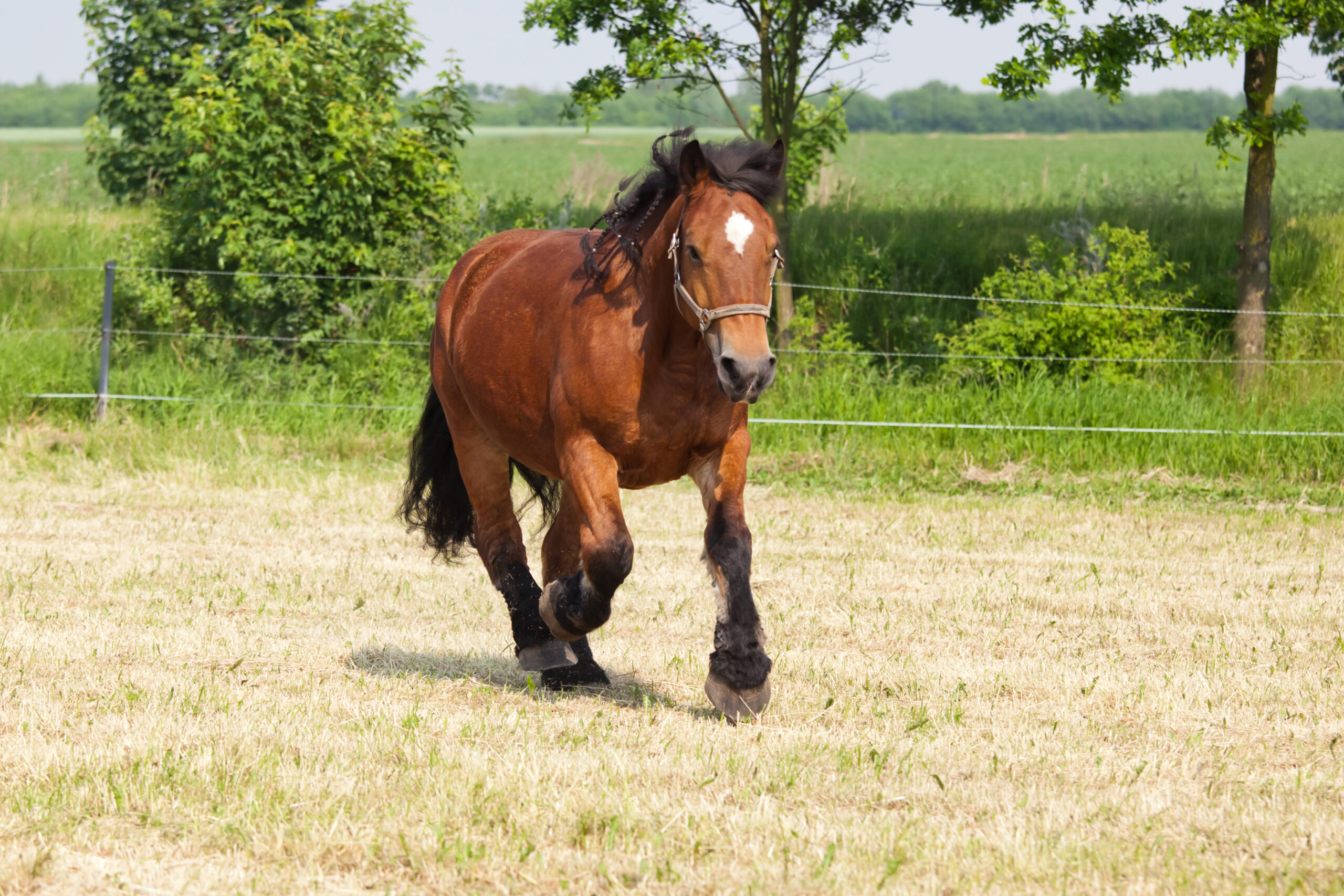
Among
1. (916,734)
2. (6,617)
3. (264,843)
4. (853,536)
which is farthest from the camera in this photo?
(853,536)

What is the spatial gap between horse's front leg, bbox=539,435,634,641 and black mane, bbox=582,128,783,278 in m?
0.75

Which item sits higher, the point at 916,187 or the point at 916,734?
the point at 916,187

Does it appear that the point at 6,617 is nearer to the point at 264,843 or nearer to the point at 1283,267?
the point at 264,843

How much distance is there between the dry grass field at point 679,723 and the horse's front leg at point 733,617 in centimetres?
13

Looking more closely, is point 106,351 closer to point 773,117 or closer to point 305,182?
point 305,182

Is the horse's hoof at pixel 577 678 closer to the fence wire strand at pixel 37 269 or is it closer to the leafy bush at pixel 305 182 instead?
the leafy bush at pixel 305 182

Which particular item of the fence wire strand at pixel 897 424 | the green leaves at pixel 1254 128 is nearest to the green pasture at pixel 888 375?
the fence wire strand at pixel 897 424

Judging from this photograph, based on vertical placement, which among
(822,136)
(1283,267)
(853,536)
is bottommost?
(853,536)

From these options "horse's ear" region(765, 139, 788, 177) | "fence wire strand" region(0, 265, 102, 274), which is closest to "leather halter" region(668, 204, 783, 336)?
"horse's ear" region(765, 139, 788, 177)

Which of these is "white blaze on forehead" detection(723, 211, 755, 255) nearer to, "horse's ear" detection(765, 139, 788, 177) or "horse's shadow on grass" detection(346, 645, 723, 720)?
"horse's ear" detection(765, 139, 788, 177)

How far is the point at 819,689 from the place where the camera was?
221 inches

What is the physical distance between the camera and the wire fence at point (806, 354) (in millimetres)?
11875

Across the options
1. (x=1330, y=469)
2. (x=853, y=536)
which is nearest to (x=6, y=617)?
(x=853, y=536)

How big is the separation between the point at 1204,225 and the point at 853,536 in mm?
8666
